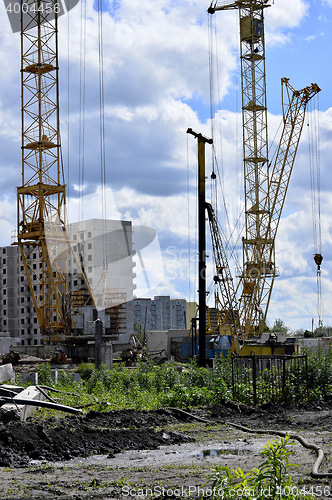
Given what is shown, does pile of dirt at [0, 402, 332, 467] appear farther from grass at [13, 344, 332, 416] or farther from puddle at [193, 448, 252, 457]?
puddle at [193, 448, 252, 457]

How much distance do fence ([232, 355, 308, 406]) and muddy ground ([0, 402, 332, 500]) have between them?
5.49ft

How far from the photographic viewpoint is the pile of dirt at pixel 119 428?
7.71 meters

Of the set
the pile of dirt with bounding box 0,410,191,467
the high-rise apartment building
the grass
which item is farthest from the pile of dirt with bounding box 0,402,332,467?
the high-rise apartment building

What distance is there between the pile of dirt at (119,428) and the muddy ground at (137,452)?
0.05ft

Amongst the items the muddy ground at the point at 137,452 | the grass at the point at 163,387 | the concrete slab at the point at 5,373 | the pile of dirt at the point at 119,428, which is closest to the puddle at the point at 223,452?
the muddy ground at the point at 137,452

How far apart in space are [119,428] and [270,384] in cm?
620

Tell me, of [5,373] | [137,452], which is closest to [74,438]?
[137,452]

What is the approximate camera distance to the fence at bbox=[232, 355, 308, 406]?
13.8m

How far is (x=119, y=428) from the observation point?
9.75 m

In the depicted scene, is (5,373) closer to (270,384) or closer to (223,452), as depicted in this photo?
(270,384)

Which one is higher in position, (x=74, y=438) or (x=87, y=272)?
(x=87, y=272)

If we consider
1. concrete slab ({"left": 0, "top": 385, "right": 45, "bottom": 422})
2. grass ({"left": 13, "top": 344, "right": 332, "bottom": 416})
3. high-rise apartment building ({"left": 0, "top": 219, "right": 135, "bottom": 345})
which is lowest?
grass ({"left": 13, "top": 344, "right": 332, "bottom": 416})

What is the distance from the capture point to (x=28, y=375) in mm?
15992

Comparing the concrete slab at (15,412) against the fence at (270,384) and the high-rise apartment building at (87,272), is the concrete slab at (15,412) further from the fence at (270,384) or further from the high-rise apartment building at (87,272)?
the high-rise apartment building at (87,272)
